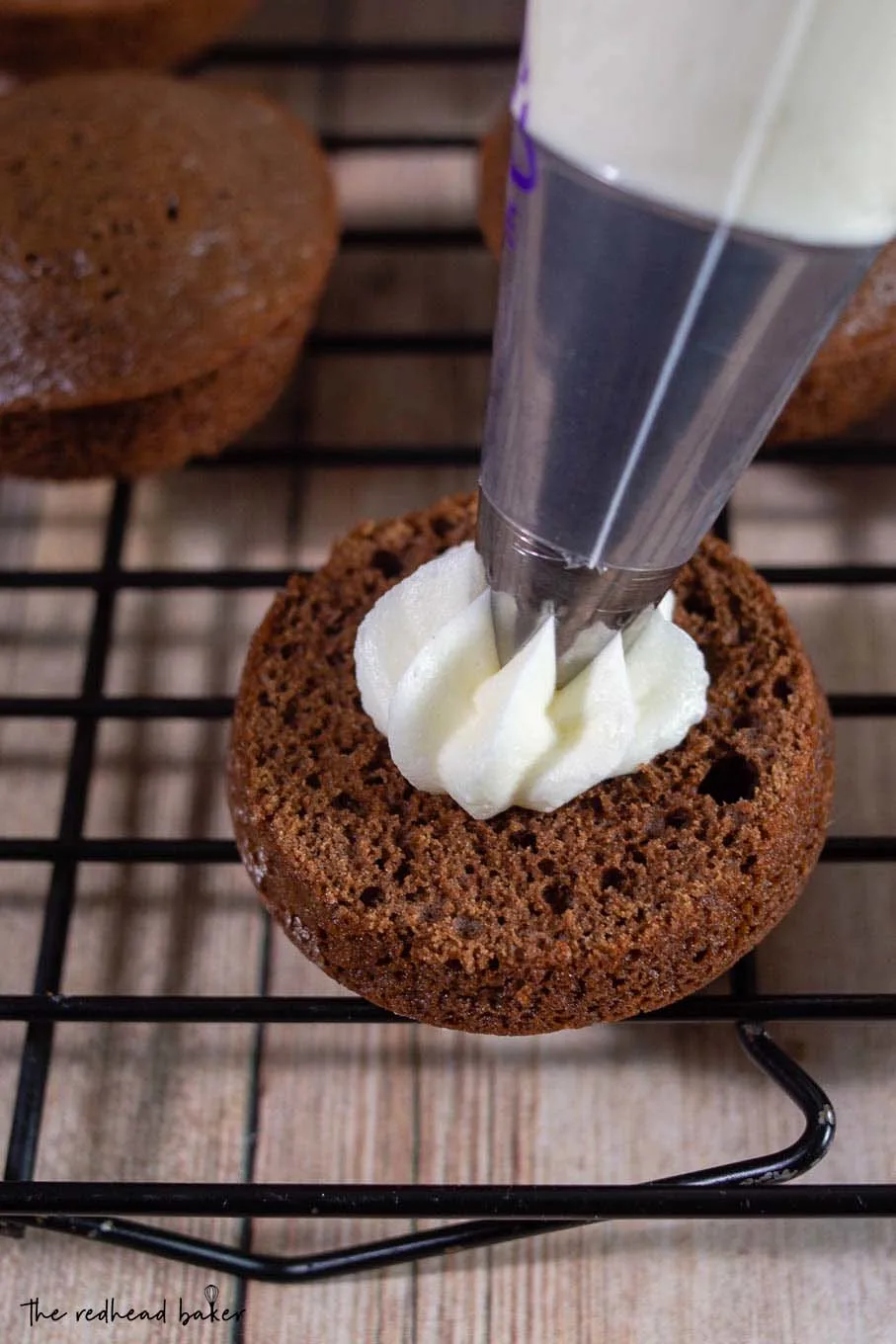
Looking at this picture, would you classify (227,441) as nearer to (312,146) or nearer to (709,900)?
(312,146)

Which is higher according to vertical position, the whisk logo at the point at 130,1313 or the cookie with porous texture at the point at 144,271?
the cookie with porous texture at the point at 144,271

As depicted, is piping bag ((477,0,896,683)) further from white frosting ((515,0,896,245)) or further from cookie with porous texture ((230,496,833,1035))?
cookie with porous texture ((230,496,833,1035))

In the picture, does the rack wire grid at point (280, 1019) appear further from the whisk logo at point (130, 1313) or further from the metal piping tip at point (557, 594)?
the metal piping tip at point (557, 594)

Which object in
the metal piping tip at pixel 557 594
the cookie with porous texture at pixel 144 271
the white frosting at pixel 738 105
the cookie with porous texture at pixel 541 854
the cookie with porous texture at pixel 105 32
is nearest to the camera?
the white frosting at pixel 738 105

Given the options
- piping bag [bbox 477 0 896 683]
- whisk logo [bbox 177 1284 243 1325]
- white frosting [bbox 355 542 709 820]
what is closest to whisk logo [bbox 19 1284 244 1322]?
whisk logo [bbox 177 1284 243 1325]

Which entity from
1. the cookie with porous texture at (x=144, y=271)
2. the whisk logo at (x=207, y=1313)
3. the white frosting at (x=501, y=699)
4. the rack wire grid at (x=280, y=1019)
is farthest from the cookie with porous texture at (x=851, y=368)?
the whisk logo at (x=207, y=1313)

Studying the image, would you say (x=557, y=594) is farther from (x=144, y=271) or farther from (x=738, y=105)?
(x=144, y=271)

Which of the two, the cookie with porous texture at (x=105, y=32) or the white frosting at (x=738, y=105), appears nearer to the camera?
the white frosting at (x=738, y=105)
